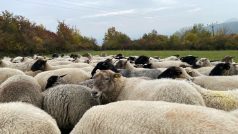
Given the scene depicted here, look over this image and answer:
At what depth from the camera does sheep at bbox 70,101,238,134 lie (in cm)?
401

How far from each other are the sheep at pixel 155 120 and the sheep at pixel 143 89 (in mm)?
1969

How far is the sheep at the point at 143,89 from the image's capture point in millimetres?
6840

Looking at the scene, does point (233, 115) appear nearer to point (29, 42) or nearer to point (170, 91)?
point (170, 91)

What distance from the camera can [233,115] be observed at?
4387 mm

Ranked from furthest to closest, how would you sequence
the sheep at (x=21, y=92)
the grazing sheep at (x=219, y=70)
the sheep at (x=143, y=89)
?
the grazing sheep at (x=219, y=70) < the sheep at (x=21, y=92) < the sheep at (x=143, y=89)

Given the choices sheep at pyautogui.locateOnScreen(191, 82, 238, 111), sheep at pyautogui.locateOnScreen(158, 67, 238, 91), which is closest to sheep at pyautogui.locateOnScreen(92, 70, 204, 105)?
sheep at pyautogui.locateOnScreen(191, 82, 238, 111)

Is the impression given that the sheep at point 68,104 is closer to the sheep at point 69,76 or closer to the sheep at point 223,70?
the sheep at point 69,76

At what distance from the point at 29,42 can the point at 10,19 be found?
5.08 metres

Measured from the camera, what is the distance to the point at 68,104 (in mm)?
8656

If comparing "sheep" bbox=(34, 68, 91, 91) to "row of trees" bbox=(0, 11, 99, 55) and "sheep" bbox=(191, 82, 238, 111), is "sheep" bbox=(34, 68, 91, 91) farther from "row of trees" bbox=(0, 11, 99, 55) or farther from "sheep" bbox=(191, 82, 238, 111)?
"row of trees" bbox=(0, 11, 99, 55)

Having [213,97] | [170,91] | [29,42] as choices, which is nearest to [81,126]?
→ [170,91]

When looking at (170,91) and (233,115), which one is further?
(170,91)

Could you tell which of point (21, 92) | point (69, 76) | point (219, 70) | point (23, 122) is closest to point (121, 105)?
point (23, 122)

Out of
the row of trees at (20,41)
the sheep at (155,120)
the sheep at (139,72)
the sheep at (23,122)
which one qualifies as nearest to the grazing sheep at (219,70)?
the sheep at (139,72)
